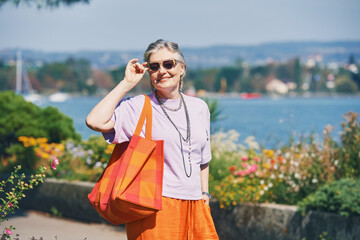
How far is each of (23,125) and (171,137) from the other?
288 inches

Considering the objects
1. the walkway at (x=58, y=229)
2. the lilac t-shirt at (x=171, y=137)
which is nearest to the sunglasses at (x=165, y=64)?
the lilac t-shirt at (x=171, y=137)

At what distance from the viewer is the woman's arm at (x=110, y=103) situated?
9.73 ft

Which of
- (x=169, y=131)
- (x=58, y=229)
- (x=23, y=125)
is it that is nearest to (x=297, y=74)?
(x=23, y=125)

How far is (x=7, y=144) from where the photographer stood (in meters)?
10.1

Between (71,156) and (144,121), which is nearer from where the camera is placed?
(144,121)

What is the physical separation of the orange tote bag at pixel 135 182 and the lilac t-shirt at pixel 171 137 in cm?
6

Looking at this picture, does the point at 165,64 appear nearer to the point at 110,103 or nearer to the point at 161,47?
the point at 161,47

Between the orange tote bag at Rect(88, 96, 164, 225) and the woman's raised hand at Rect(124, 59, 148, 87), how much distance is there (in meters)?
0.22

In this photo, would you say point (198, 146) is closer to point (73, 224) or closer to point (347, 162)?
point (347, 162)

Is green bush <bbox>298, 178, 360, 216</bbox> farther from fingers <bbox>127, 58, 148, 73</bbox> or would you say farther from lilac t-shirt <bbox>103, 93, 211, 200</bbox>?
fingers <bbox>127, 58, 148, 73</bbox>

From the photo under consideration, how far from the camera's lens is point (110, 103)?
9.86ft

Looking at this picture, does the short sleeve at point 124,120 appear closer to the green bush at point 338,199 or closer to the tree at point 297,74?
the green bush at point 338,199

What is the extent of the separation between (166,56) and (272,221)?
3.12 metres

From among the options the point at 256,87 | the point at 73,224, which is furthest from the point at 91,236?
the point at 256,87
